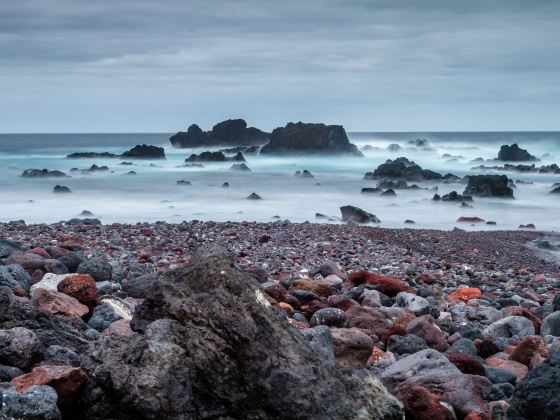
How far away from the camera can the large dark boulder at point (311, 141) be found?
177 feet

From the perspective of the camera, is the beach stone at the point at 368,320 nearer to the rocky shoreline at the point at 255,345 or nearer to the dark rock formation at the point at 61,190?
the rocky shoreline at the point at 255,345

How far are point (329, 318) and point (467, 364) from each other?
118cm

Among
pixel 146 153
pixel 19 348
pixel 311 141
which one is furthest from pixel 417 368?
pixel 311 141

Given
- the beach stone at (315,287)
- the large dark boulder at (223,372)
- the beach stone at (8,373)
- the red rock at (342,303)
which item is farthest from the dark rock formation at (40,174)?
the large dark boulder at (223,372)

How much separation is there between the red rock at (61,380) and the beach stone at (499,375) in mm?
2192

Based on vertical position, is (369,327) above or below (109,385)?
below

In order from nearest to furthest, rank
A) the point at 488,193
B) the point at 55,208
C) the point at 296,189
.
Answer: the point at 55,208
the point at 488,193
the point at 296,189

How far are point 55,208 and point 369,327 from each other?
51.4ft

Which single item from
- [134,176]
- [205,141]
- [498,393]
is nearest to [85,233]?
[498,393]

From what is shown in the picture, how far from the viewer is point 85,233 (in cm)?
1088

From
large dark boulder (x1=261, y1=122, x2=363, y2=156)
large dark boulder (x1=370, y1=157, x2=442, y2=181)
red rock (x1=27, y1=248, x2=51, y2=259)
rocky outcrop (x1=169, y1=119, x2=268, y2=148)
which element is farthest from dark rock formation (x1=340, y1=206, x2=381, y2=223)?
rocky outcrop (x1=169, y1=119, x2=268, y2=148)

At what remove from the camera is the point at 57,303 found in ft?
14.6

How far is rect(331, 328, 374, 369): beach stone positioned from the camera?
410 centimetres

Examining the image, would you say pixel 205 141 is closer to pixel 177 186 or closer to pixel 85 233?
pixel 177 186
